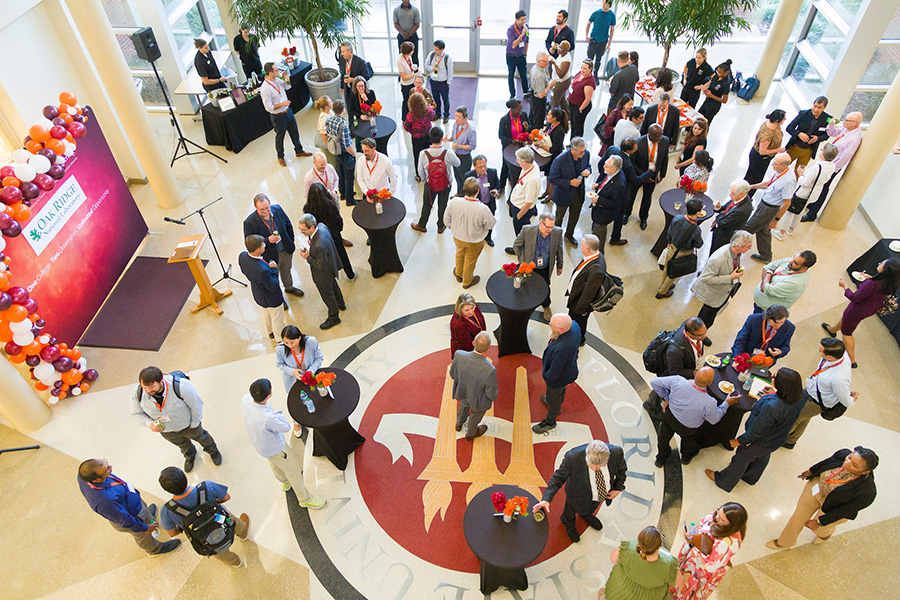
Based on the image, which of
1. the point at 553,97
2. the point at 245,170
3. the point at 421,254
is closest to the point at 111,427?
the point at 421,254

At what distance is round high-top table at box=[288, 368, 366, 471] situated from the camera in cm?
505

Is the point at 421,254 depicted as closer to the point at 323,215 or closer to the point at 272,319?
the point at 323,215

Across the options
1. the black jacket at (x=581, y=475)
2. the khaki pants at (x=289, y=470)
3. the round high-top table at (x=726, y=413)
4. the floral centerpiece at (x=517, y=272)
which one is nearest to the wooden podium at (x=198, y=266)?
the khaki pants at (x=289, y=470)

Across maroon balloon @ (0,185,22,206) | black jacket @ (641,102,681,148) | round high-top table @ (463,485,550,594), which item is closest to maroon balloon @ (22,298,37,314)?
maroon balloon @ (0,185,22,206)

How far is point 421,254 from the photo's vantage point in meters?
8.09

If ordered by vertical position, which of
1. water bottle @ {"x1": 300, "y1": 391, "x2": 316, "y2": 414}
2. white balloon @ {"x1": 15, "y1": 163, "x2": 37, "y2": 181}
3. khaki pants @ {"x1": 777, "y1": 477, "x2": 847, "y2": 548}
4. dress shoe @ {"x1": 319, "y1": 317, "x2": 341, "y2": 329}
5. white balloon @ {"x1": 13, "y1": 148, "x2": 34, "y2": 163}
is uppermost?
white balloon @ {"x1": 13, "y1": 148, "x2": 34, "y2": 163}

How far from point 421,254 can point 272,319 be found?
8.01ft

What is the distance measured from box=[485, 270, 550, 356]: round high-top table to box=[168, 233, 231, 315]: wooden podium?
3.71 m

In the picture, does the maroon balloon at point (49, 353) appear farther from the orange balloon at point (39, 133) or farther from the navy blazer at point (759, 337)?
the navy blazer at point (759, 337)

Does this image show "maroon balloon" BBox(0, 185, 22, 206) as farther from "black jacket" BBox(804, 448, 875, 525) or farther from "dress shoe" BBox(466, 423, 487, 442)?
"black jacket" BBox(804, 448, 875, 525)

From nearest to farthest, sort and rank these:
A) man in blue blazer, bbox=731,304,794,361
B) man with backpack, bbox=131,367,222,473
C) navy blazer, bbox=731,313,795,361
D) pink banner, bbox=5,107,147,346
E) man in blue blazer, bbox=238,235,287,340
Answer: man with backpack, bbox=131,367,222,473 → man in blue blazer, bbox=731,304,794,361 → navy blazer, bbox=731,313,795,361 → man in blue blazer, bbox=238,235,287,340 → pink banner, bbox=5,107,147,346

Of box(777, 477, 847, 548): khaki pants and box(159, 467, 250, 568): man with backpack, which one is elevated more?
box(159, 467, 250, 568): man with backpack

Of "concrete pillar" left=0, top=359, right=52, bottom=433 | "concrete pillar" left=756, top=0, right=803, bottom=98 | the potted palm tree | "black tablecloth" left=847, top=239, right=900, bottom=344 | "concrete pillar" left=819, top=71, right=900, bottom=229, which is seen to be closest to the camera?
"concrete pillar" left=0, top=359, right=52, bottom=433

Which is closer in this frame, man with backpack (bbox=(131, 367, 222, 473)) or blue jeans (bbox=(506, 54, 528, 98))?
man with backpack (bbox=(131, 367, 222, 473))
